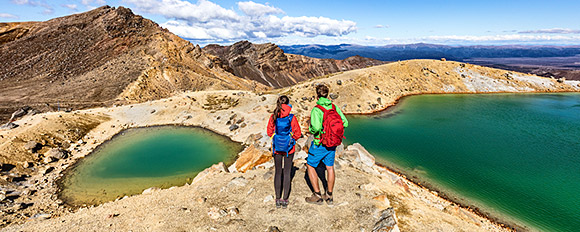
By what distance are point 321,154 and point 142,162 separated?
1838cm

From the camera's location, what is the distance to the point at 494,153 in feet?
72.7

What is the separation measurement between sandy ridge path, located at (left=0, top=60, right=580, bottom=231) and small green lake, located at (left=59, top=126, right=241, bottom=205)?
119 cm

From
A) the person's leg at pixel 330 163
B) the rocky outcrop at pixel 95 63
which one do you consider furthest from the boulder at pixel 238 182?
the rocky outcrop at pixel 95 63

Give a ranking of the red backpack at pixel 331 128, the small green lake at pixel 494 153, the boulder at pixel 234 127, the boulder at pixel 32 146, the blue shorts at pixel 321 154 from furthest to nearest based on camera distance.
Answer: the boulder at pixel 234 127, the boulder at pixel 32 146, the small green lake at pixel 494 153, the blue shorts at pixel 321 154, the red backpack at pixel 331 128

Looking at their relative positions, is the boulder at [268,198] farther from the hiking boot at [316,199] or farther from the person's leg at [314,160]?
the person's leg at [314,160]

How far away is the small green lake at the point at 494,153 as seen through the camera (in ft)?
49.4

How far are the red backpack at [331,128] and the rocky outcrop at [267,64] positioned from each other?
11602cm

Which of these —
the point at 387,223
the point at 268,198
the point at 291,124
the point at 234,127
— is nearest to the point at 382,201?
the point at 387,223

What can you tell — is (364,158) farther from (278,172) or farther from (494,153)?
(494,153)

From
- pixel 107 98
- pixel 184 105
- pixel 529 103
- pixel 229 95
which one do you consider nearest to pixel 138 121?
pixel 184 105

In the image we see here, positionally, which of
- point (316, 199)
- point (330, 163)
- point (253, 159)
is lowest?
point (253, 159)

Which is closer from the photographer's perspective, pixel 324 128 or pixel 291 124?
pixel 324 128

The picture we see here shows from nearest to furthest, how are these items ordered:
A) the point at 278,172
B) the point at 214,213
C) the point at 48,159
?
1. the point at 278,172
2. the point at 214,213
3. the point at 48,159

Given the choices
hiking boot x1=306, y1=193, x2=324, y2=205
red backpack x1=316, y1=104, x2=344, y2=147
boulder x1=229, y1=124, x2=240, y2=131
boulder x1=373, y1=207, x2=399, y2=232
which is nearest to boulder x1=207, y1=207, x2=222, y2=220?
hiking boot x1=306, y1=193, x2=324, y2=205
